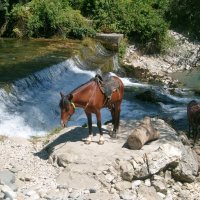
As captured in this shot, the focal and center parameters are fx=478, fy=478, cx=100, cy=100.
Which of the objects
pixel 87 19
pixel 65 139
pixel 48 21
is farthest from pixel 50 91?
pixel 87 19

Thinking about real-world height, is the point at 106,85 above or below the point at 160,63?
above

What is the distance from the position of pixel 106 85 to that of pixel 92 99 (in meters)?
0.58

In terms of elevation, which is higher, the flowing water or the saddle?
the saddle

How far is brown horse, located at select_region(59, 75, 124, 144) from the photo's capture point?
1000 centimetres

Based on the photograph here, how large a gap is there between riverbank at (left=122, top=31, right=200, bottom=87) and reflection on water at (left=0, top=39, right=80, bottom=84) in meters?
3.38

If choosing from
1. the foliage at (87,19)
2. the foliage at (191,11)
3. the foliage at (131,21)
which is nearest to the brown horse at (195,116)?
the foliage at (191,11)

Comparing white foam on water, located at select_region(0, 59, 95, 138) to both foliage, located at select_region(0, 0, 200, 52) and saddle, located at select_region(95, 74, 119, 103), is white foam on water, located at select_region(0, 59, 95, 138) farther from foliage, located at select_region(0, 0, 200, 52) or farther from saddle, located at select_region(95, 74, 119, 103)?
foliage, located at select_region(0, 0, 200, 52)

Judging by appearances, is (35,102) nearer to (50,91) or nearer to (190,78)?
(50,91)

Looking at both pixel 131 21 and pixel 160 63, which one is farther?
pixel 131 21

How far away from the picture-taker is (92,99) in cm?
1059

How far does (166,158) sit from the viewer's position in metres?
10.6

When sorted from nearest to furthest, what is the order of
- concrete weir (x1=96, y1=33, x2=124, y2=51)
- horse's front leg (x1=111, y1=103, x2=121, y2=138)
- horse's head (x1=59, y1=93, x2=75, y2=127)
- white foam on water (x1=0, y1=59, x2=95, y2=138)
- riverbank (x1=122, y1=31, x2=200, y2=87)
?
horse's head (x1=59, y1=93, x2=75, y2=127), horse's front leg (x1=111, y1=103, x2=121, y2=138), white foam on water (x1=0, y1=59, x2=95, y2=138), riverbank (x1=122, y1=31, x2=200, y2=87), concrete weir (x1=96, y1=33, x2=124, y2=51)

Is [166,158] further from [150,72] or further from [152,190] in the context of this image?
[150,72]

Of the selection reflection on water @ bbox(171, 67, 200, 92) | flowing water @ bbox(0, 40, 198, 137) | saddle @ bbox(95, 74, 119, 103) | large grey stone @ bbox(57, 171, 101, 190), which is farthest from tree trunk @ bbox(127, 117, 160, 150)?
reflection on water @ bbox(171, 67, 200, 92)
